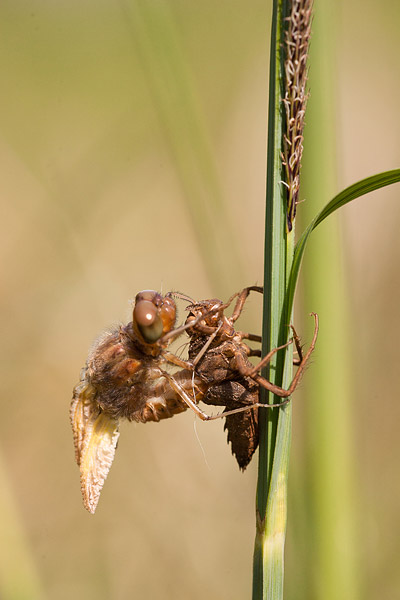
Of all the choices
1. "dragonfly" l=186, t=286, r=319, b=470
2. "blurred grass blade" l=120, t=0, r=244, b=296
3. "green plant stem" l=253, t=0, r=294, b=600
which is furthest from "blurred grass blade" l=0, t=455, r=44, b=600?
"blurred grass blade" l=120, t=0, r=244, b=296

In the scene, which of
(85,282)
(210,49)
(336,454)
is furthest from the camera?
(210,49)

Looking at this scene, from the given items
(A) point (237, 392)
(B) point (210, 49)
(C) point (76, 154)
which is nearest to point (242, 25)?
(B) point (210, 49)

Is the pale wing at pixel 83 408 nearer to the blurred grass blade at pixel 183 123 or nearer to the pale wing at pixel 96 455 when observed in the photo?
the pale wing at pixel 96 455

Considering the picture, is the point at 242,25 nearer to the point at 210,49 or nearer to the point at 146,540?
the point at 210,49

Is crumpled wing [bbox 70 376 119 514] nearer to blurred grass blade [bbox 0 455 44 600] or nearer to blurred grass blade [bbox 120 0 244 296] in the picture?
blurred grass blade [bbox 0 455 44 600]

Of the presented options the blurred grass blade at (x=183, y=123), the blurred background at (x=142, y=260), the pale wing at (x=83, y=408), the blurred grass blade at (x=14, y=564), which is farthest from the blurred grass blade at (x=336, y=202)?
the blurred grass blade at (x=14, y=564)

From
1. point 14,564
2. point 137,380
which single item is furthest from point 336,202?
point 14,564
